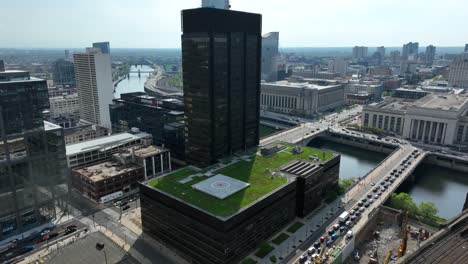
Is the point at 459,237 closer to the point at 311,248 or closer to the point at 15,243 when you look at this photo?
the point at 311,248

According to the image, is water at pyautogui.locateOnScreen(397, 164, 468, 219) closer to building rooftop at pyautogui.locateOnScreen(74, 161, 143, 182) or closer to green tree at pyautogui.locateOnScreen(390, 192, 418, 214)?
green tree at pyautogui.locateOnScreen(390, 192, 418, 214)

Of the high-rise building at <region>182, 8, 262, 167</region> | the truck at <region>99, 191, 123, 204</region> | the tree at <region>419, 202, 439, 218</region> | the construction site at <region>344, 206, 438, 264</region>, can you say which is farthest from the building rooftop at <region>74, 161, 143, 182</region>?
the tree at <region>419, 202, 439, 218</region>

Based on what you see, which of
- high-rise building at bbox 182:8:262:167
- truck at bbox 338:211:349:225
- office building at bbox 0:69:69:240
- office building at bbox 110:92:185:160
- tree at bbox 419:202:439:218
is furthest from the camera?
office building at bbox 110:92:185:160

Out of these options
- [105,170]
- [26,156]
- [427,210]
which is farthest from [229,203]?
[427,210]

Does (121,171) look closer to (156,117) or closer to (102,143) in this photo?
(102,143)

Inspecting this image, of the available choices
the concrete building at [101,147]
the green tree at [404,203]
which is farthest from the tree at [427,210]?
the concrete building at [101,147]

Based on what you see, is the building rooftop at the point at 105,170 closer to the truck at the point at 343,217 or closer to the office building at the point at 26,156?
the office building at the point at 26,156

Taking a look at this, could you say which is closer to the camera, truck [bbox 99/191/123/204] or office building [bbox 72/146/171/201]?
truck [bbox 99/191/123/204]
